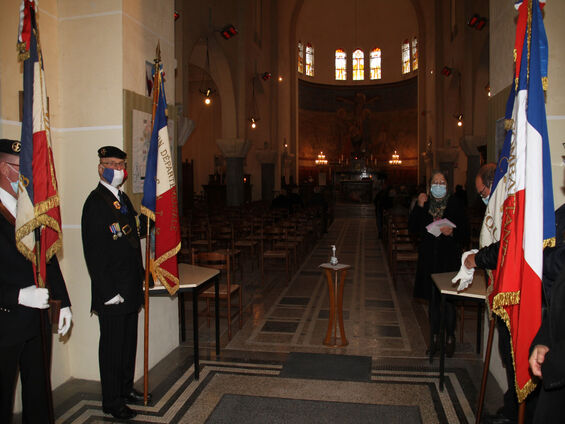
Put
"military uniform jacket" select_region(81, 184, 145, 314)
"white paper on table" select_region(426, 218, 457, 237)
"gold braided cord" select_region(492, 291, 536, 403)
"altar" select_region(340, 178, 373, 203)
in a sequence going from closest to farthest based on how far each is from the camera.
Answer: "gold braided cord" select_region(492, 291, 536, 403) → "military uniform jacket" select_region(81, 184, 145, 314) → "white paper on table" select_region(426, 218, 457, 237) → "altar" select_region(340, 178, 373, 203)

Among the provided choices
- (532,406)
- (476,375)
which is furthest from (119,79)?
(476,375)

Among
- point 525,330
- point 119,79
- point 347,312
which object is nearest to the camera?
point 525,330

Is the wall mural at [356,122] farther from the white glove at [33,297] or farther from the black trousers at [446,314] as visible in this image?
the white glove at [33,297]

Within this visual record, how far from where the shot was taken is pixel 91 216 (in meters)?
3.34

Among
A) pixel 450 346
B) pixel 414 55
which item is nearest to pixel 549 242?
pixel 450 346

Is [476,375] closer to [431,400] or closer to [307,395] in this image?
[431,400]

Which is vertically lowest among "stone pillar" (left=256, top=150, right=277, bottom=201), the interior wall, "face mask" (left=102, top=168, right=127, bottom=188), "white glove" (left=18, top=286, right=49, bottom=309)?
"white glove" (left=18, top=286, right=49, bottom=309)

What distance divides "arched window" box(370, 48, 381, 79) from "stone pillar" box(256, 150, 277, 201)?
15470 mm

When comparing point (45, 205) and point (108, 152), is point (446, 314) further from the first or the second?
point (45, 205)

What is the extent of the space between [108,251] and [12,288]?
78 centimetres

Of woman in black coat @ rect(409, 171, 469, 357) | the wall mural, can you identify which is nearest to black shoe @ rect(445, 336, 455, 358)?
woman in black coat @ rect(409, 171, 469, 357)

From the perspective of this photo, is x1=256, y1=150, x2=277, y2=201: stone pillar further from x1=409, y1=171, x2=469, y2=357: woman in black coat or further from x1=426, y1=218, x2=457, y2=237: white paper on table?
x1=426, y1=218, x2=457, y2=237: white paper on table

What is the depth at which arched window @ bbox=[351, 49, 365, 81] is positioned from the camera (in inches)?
1358

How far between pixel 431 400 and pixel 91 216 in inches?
121
